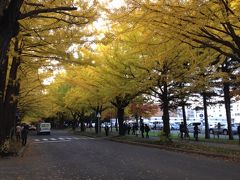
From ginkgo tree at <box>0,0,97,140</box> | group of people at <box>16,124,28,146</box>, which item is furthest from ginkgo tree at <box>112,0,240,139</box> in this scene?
group of people at <box>16,124,28,146</box>

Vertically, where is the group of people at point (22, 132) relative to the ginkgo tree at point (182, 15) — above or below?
below

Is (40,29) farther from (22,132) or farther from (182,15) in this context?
(22,132)

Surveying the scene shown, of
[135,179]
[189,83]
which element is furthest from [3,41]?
[189,83]

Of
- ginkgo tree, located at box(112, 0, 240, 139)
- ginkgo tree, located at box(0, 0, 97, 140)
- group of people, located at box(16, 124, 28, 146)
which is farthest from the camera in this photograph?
group of people, located at box(16, 124, 28, 146)

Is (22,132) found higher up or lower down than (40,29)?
lower down

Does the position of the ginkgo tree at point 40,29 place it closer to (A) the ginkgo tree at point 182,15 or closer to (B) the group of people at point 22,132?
(A) the ginkgo tree at point 182,15

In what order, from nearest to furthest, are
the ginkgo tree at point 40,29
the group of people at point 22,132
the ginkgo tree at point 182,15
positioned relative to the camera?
the ginkgo tree at point 40,29 < the ginkgo tree at point 182,15 < the group of people at point 22,132

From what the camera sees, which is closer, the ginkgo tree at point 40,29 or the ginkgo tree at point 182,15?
the ginkgo tree at point 40,29

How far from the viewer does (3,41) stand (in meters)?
7.29

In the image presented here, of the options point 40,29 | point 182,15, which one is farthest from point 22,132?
point 182,15

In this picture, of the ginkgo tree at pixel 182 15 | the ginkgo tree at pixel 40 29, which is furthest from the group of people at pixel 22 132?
the ginkgo tree at pixel 182 15

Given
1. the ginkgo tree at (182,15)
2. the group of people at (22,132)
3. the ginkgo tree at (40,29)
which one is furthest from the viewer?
the group of people at (22,132)

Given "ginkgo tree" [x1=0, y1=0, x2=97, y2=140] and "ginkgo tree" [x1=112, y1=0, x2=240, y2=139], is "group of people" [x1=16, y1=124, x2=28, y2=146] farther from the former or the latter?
"ginkgo tree" [x1=112, y1=0, x2=240, y2=139]

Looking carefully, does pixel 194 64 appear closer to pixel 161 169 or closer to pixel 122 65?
pixel 122 65
